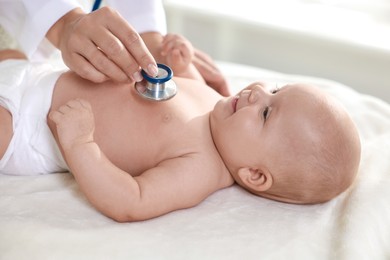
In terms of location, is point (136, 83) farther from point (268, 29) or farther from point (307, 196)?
point (268, 29)

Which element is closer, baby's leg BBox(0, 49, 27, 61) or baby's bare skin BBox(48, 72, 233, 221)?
baby's bare skin BBox(48, 72, 233, 221)

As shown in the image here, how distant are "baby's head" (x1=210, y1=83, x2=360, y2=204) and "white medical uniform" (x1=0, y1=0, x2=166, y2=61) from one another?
1.26ft

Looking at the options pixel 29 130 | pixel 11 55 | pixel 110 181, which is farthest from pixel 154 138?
pixel 11 55

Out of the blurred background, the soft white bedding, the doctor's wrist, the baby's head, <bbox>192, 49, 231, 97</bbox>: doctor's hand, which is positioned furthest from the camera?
the blurred background

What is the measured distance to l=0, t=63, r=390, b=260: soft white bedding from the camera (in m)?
0.82

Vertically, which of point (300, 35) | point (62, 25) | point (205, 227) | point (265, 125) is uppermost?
point (62, 25)

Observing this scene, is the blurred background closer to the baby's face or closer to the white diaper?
the baby's face

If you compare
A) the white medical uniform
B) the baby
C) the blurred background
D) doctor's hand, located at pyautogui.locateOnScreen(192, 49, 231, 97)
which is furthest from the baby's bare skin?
the blurred background

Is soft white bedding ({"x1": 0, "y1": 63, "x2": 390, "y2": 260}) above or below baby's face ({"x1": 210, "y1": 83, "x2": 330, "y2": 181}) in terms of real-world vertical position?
below

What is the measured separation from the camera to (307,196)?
0.98 metres

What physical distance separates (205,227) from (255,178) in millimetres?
166

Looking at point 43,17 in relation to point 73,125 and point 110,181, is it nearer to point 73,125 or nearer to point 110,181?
point 73,125

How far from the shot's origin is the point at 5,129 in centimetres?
103

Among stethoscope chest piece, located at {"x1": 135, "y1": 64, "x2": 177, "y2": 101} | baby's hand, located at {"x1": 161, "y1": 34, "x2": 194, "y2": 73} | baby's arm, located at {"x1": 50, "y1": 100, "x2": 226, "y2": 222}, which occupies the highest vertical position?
stethoscope chest piece, located at {"x1": 135, "y1": 64, "x2": 177, "y2": 101}
